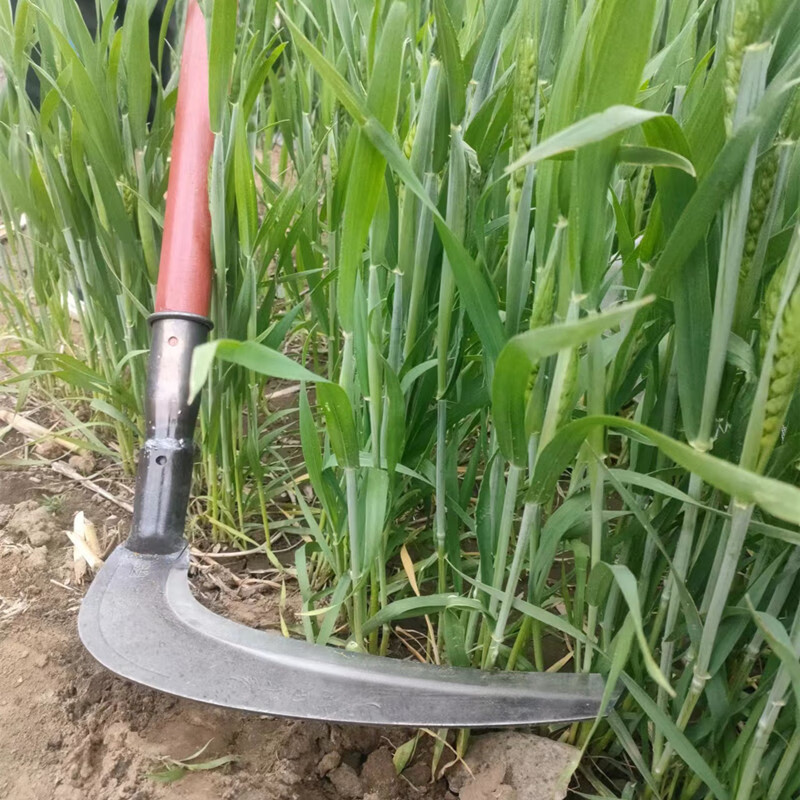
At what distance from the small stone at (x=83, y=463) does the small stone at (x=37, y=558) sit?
183 millimetres

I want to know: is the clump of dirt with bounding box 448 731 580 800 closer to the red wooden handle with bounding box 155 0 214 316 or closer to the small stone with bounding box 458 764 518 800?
the small stone with bounding box 458 764 518 800

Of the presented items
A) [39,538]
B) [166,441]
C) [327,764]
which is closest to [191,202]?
[166,441]

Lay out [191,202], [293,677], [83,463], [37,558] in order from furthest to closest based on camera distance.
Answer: [83,463]
[37,558]
[191,202]
[293,677]

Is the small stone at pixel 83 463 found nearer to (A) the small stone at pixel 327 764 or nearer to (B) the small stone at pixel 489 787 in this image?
(A) the small stone at pixel 327 764

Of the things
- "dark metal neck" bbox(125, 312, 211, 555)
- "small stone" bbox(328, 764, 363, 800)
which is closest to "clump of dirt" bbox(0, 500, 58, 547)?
"dark metal neck" bbox(125, 312, 211, 555)

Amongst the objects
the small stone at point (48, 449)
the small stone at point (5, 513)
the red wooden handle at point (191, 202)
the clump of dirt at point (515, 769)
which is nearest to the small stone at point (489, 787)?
the clump of dirt at point (515, 769)

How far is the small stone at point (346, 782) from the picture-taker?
2.01ft

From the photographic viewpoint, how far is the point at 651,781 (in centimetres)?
57

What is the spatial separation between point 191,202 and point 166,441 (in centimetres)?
25

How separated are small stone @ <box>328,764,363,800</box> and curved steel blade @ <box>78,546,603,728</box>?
4.5 inches

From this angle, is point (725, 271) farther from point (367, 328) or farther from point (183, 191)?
point (183, 191)

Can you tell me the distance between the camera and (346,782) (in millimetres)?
617

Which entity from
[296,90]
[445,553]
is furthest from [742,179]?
[296,90]

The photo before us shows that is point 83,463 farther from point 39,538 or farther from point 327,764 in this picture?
point 327,764
